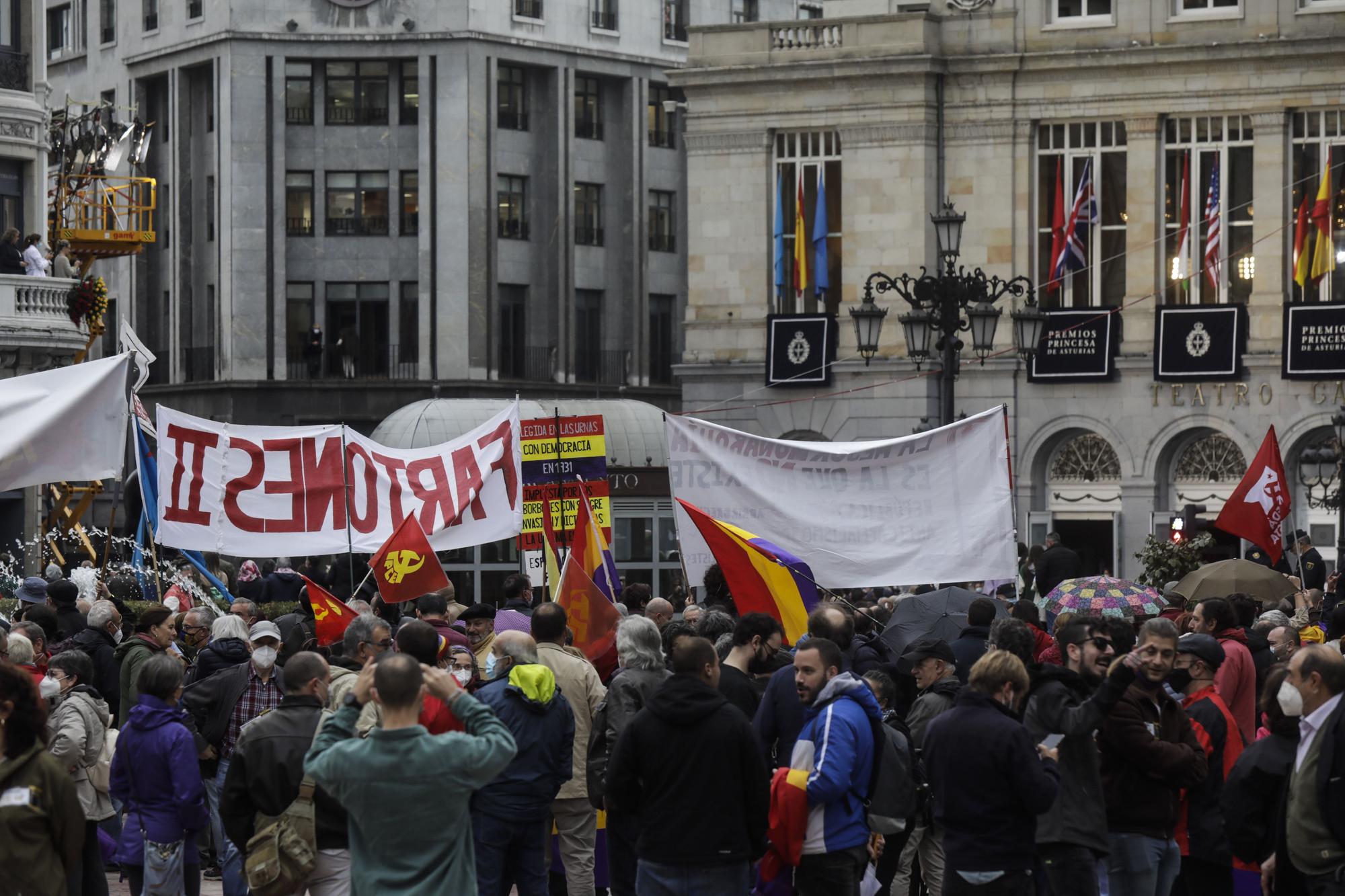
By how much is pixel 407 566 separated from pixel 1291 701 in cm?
889

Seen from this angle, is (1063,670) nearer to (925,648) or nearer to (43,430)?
(925,648)

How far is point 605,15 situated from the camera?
2279 inches

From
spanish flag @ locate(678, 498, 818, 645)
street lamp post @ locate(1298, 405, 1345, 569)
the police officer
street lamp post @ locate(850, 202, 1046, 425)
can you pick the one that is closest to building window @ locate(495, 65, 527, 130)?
street lamp post @ locate(1298, 405, 1345, 569)

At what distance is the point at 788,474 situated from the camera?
17.5 meters

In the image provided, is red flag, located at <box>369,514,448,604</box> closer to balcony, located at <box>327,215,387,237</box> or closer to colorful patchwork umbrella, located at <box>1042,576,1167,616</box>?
colorful patchwork umbrella, located at <box>1042,576,1167,616</box>

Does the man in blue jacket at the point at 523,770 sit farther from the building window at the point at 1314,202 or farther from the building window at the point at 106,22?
the building window at the point at 106,22

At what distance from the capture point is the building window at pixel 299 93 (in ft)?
183

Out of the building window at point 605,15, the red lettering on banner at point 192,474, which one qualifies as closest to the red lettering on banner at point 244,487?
the red lettering on banner at point 192,474

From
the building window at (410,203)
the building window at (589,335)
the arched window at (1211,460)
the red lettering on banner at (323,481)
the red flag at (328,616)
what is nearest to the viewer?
the red flag at (328,616)

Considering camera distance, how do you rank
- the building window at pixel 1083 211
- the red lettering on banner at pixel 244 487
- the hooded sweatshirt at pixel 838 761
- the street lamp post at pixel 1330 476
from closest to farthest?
the hooded sweatshirt at pixel 838 761
the red lettering on banner at pixel 244 487
the street lamp post at pixel 1330 476
the building window at pixel 1083 211

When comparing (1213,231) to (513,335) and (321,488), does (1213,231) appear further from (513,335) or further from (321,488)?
(321,488)

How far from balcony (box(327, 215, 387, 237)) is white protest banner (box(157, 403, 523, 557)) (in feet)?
121

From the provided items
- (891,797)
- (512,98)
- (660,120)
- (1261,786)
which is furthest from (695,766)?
(660,120)

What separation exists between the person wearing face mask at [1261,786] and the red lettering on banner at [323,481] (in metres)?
10.4
